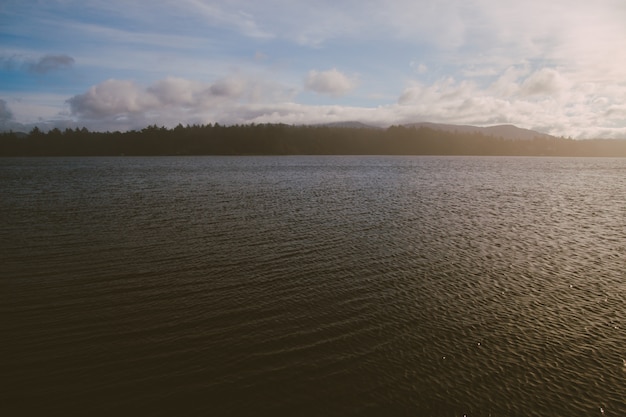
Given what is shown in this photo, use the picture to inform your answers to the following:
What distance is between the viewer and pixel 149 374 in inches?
508

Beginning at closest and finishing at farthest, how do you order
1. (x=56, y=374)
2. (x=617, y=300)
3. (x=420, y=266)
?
(x=56, y=374), (x=617, y=300), (x=420, y=266)

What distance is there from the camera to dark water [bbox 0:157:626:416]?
12055 mm

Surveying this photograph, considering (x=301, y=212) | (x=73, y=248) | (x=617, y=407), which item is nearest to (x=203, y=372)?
(x=617, y=407)

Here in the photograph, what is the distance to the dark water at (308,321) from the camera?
1205 centimetres

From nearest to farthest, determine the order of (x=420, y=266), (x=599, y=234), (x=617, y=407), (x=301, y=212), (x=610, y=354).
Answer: (x=617, y=407)
(x=610, y=354)
(x=420, y=266)
(x=599, y=234)
(x=301, y=212)

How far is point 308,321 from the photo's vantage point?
16.9m

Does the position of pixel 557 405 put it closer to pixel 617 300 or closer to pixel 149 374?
pixel 617 300

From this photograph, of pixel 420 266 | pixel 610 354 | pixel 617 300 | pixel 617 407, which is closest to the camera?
pixel 617 407

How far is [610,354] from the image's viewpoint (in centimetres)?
1473

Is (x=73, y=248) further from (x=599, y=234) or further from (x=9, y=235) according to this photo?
(x=599, y=234)

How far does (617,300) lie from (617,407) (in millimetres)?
10437

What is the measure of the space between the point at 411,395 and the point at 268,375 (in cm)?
Result: 487

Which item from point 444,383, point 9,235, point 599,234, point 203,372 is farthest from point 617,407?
point 9,235

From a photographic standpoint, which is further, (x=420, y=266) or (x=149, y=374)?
(x=420, y=266)
